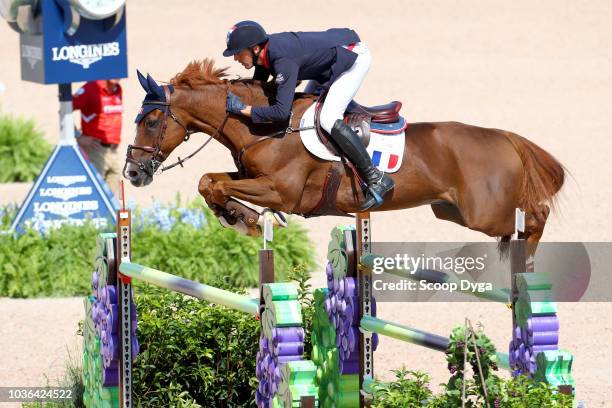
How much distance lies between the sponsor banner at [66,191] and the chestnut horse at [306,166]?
3.07m

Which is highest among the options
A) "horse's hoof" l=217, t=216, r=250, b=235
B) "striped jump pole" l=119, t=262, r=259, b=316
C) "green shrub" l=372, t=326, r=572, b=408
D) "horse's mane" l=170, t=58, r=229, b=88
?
"horse's mane" l=170, t=58, r=229, b=88

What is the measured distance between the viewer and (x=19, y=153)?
47.1 ft

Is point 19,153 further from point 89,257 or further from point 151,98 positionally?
point 151,98

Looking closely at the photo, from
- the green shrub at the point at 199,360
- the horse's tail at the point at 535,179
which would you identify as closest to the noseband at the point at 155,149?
the green shrub at the point at 199,360

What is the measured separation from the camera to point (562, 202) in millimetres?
12773

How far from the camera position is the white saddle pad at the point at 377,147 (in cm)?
696

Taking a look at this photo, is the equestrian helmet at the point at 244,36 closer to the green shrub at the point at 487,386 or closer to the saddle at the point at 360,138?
the saddle at the point at 360,138

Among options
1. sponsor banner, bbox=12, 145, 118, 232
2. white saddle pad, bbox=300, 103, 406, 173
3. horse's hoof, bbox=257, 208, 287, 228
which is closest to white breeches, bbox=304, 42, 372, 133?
white saddle pad, bbox=300, 103, 406, 173

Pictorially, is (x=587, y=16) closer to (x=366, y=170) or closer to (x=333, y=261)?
(x=366, y=170)

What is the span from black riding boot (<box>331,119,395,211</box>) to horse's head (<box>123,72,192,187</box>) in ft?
2.91

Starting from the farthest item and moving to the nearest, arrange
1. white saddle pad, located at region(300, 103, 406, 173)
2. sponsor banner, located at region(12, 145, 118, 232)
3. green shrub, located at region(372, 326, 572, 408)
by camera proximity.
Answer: sponsor banner, located at region(12, 145, 118, 232), white saddle pad, located at region(300, 103, 406, 173), green shrub, located at region(372, 326, 572, 408)

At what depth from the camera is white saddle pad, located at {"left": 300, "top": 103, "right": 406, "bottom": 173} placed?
696 cm

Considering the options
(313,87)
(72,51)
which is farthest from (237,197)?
(72,51)

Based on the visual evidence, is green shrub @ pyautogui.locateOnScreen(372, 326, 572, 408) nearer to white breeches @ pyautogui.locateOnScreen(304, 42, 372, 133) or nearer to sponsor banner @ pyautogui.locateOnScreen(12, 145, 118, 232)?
white breeches @ pyautogui.locateOnScreen(304, 42, 372, 133)
